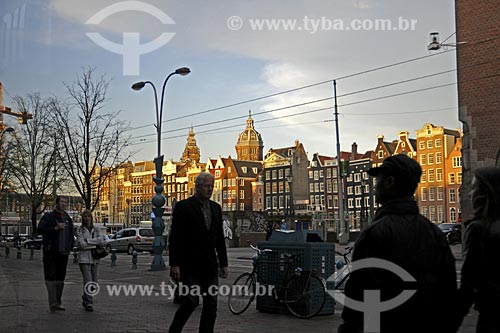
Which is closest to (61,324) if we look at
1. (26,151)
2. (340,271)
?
(340,271)

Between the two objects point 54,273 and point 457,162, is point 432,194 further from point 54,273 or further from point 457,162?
point 54,273

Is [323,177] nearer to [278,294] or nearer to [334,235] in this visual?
[334,235]

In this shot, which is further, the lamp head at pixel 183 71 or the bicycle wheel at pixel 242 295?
the lamp head at pixel 183 71

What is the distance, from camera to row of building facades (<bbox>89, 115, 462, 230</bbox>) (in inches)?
2982

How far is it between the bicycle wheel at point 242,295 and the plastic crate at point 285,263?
0.59ft

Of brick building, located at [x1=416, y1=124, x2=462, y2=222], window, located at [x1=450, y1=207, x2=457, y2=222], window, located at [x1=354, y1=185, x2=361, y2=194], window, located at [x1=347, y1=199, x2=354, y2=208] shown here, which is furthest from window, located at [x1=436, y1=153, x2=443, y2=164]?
window, located at [x1=347, y1=199, x2=354, y2=208]

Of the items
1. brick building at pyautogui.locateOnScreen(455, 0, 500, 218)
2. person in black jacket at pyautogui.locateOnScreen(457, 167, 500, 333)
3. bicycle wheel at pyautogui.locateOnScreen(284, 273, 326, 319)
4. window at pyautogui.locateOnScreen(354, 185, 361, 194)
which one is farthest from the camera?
window at pyautogui.locateOnScreen(354, 185, 361, 194)

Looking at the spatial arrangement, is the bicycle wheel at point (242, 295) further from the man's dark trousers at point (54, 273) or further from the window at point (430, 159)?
the window at point (430, 159)

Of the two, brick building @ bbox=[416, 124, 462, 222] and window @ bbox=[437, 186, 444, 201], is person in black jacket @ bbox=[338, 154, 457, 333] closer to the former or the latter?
brick building @ bbox=[416, 124, 462, 222]

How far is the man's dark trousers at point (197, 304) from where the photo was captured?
6191mm

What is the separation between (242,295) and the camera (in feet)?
33.3

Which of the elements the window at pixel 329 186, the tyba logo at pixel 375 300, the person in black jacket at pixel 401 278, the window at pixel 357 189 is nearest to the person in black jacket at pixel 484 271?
the person in black jacket at pixel 401 278

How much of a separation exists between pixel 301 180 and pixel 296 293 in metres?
95.2

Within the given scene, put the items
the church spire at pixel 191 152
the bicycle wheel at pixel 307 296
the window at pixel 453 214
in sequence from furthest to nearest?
1. the church spire at pixel 191 152
2. the window at pixel 453 214
3. the bicycle wheel at pixel 307 296
